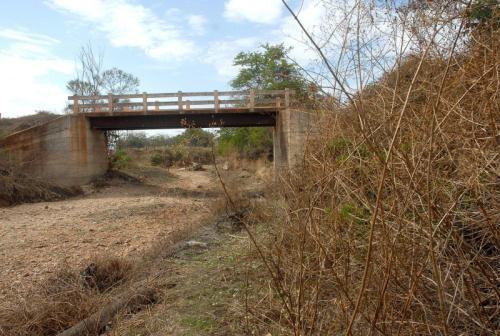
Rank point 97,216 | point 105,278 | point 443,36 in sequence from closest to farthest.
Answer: point 443,36 → point 105,278 → point 97,216

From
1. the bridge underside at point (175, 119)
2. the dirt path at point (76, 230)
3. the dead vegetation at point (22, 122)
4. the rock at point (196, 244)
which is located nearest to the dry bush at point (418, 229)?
the rock at point (196, 244)

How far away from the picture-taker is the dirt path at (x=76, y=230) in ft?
26.6

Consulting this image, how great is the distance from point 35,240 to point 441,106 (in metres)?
10.3

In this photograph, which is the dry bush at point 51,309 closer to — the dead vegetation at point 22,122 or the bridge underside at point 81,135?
the bridge underside at point 81,135

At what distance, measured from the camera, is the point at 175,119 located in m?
22.2

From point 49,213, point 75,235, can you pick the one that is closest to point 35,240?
point 75,235

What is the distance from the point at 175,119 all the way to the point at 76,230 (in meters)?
11.5

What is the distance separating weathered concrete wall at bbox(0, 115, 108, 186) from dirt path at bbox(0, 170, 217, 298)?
3233 mm

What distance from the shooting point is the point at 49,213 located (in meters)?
15.1

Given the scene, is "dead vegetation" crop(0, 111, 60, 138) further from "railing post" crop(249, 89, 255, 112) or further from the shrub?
"railing post" crop(249, 89, 255, 112)

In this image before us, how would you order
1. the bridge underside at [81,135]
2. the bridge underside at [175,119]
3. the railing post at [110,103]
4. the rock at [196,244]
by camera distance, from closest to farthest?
the rock at [196,244]
the bridge underside at [81,135]
the bridge underside at [175,119]
the railing post at [110,103]

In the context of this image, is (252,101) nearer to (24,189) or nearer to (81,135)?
(81,135)

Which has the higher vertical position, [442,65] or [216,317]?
[442,65]

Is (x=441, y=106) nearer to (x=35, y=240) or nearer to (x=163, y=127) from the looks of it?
(x=35, y=240)
